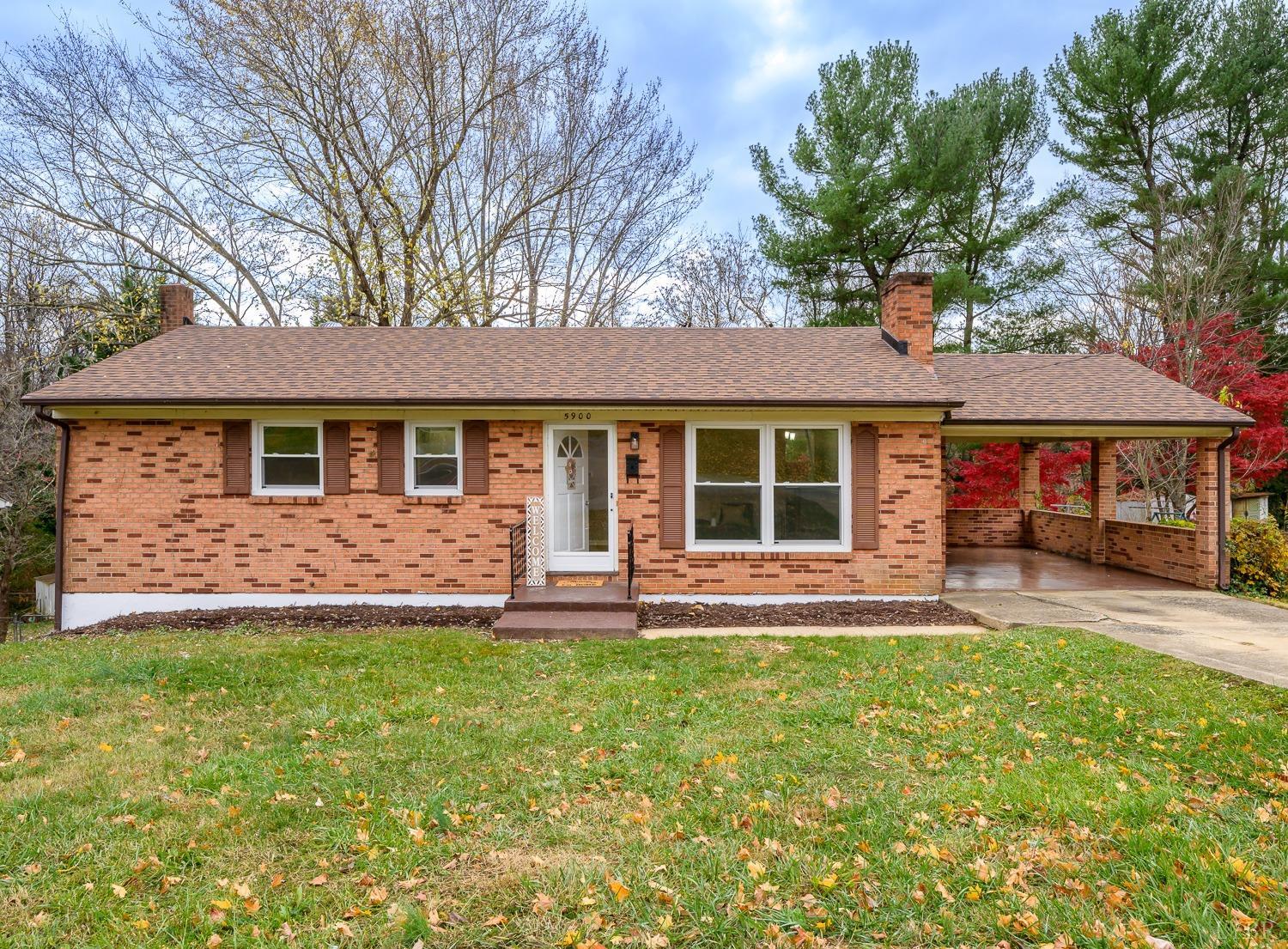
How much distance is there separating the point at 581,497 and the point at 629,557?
4.10 feet

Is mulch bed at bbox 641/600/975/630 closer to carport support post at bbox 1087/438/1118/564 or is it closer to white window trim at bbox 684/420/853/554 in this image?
white window trim at bbox 684/420/853/554

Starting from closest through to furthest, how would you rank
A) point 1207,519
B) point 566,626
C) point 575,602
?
point 566,626, point 575,602, point 1207,519

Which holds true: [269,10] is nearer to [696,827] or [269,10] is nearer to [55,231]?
[55,231]

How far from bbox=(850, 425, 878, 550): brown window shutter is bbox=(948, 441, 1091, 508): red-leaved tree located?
929 centimetres

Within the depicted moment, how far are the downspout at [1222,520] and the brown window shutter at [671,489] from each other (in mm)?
7940

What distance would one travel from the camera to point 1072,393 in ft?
37.0

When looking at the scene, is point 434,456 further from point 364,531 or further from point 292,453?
point 292,453

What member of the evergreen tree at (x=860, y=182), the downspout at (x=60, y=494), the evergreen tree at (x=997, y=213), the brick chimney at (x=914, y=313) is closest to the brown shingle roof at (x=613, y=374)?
the brick chimney at (x=914, y=313)

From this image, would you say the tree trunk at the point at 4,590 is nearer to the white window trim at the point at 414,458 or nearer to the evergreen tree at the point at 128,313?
the evergreen tree at the point at 128,313

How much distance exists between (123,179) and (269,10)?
17.9 ft

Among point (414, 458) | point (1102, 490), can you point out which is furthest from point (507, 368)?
point (1102, 490)

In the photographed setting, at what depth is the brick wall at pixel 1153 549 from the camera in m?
10.9

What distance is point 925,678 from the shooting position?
5.96 metres

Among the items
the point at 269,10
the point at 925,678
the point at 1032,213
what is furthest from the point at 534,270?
the point at 925,678
